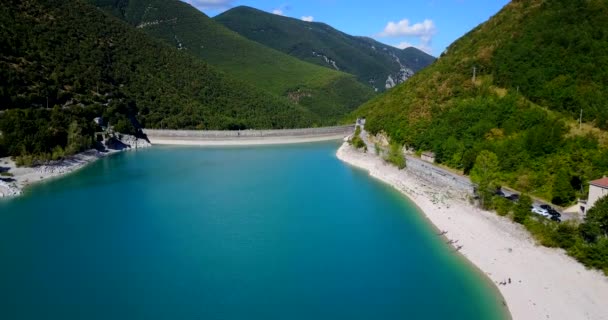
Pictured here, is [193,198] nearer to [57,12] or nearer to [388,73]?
[57,12]

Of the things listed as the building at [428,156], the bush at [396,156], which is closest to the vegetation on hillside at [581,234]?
the building at [428,156]

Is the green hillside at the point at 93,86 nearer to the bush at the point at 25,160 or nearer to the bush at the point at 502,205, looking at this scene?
the bush at the point at 25,160

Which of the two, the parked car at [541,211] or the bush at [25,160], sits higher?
the parked car at [541,211]

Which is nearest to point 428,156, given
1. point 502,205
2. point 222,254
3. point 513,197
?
point 513,197

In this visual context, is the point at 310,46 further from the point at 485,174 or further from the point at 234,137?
the point at 485,174

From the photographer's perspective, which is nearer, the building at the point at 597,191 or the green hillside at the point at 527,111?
the building at the point at 597,191

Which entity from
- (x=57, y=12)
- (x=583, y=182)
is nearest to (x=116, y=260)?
(x=583, y=182)

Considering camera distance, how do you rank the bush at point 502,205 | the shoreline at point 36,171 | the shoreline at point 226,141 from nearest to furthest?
the bush at point 502,205
the shoreline at point 36,171
the shoreline at point 226,141
